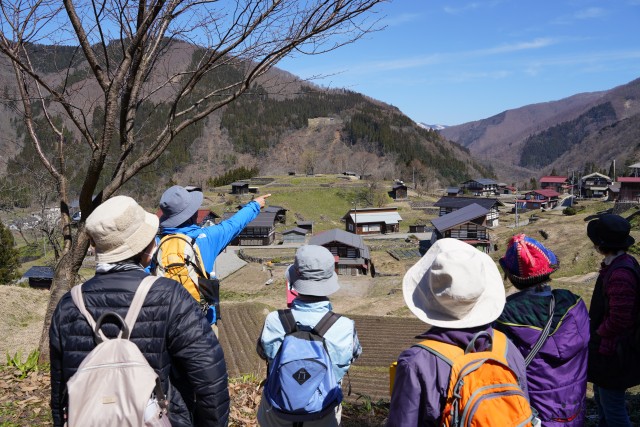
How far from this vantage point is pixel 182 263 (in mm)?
2875

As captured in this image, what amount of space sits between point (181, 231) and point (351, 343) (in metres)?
1.45

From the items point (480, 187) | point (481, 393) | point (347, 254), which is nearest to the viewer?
point (481, 393)

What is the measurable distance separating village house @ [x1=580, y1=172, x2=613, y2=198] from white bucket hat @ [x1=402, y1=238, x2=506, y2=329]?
70.9 m

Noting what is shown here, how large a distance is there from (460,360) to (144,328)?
4.30 ft

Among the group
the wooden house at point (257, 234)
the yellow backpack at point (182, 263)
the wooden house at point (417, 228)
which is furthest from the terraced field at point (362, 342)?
the wooden house at point (417, 228)

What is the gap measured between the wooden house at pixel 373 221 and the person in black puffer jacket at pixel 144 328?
136ft

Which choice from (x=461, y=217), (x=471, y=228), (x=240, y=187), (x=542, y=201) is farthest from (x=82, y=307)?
(x=542, y=201)

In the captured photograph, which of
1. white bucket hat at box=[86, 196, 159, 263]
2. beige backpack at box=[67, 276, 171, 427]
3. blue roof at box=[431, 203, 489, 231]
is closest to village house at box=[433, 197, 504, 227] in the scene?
blue roof at box=[431, 203, 489, 231]

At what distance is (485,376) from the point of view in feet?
5.38

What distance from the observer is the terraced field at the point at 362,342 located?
35.2 ft

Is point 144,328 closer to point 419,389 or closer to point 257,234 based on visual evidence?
point 419,389

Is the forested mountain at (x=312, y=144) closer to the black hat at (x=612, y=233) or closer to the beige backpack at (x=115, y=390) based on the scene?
the black hat at (x=612, y=233)

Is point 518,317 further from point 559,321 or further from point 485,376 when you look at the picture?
point 485,376

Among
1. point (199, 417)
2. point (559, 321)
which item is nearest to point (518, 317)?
point (559, 321)
